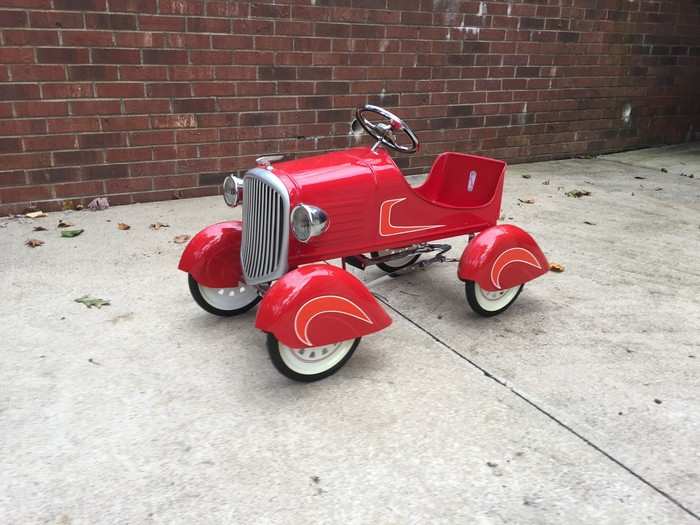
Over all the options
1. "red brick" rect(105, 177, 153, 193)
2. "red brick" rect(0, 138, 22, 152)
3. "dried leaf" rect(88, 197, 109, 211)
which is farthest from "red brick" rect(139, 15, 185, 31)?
"dried leaf" rect(88, 197, 109, 211)

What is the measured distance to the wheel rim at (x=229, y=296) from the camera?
3.21 meters

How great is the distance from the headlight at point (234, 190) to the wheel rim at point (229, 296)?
45 cm

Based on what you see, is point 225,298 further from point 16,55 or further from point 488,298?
point 16,55

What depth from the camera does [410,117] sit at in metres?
6.48

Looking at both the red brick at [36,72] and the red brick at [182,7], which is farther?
the red brick at [182,7]

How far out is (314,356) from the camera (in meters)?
2.66

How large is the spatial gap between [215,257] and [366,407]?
1143mm

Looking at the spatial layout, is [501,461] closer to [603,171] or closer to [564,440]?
[564,440]

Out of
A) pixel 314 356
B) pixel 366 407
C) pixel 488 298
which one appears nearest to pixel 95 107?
pixel 314 356

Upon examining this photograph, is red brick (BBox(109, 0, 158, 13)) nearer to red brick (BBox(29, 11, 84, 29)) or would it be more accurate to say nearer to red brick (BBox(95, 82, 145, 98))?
red brick (BBox(29, 11, 84, 29))

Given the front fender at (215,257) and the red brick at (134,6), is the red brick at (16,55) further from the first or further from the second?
the front fender at (215,257)

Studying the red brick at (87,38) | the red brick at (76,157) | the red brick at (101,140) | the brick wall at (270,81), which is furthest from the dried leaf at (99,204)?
the red brick at (87,38)

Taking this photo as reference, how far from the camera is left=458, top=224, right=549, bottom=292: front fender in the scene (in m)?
3.11

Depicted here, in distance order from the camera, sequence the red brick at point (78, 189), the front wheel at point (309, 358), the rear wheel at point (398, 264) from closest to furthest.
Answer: the front wheel at point (309, 358) → the rear wheel at point (398, 264) → the red brick at point (78, 189)
